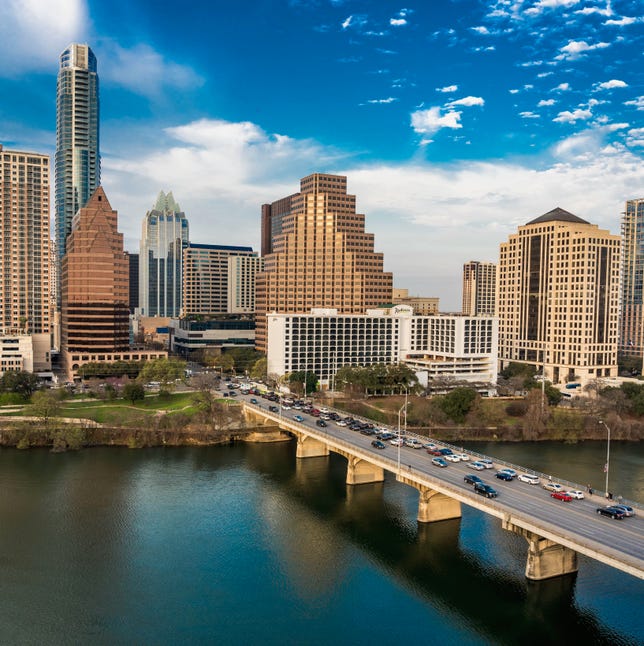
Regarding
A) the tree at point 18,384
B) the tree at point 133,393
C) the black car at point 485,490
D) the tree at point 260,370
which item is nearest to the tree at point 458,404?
the tree at point 260,370

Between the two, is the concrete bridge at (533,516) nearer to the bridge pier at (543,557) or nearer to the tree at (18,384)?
the bridge pier at (543,557)

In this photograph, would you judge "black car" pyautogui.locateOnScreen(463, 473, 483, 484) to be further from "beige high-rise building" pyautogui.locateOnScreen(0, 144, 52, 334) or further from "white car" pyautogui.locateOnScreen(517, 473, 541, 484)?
"beige high-rise building" pyautogui.locateOnScreen(0, 144, 52, 334)

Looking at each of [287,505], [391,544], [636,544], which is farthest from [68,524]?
[636,544]

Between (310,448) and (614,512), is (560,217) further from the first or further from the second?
(614,512)

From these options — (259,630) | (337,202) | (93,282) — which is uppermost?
(337,202)

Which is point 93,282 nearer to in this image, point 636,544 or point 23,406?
point 23,406

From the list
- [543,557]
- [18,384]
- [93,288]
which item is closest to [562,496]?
[543,557]

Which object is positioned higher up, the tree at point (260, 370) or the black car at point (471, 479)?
the tree at point (260, 370)
